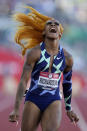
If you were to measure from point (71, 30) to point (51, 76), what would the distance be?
8.62 m

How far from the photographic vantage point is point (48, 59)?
3258 mm

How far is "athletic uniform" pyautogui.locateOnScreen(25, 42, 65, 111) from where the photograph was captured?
127 inches

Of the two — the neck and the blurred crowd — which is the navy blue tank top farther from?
the blurred crowd

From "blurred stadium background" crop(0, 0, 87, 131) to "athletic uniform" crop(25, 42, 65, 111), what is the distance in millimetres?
5673

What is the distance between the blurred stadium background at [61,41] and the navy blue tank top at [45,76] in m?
5.68

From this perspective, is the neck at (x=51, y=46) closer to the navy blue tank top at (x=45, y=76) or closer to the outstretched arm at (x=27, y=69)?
the navy blue tank top at (x=45, y=76)

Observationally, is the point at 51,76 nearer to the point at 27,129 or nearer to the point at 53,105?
the point at 53,105

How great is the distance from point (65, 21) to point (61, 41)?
35.2 inches

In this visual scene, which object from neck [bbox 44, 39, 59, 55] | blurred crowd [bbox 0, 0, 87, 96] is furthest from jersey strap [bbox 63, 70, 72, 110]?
blurred crowd [bbox 0, 0, 87, 96]

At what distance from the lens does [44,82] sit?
3.27m

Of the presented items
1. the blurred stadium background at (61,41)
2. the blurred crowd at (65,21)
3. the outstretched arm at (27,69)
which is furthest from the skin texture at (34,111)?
the blurred crowd at (65,21)

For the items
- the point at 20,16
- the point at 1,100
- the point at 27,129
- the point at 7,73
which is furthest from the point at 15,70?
the point at 27,129

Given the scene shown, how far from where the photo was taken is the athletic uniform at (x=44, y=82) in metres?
3.22

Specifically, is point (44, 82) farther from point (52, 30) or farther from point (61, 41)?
point (61, 41)
